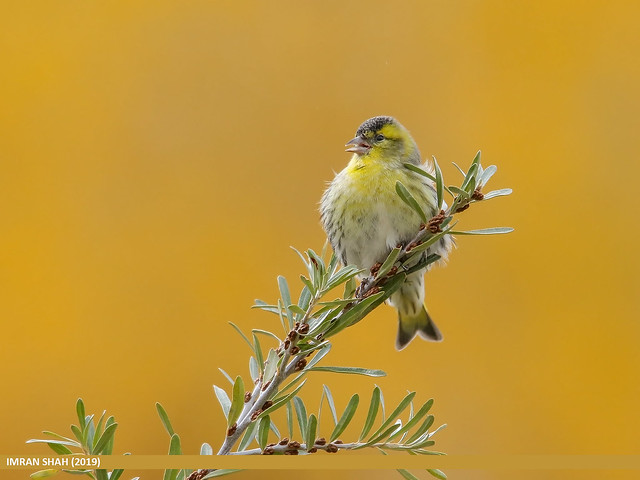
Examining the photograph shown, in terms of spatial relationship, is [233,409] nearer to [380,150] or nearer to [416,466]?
[416,466]

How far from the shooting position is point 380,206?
1.68 meters

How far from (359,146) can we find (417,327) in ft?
1.82

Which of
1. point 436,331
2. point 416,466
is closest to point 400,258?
point 416,466

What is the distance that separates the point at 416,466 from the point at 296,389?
0.18m

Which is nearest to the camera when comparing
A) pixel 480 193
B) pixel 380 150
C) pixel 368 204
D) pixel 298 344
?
pixel 298 344

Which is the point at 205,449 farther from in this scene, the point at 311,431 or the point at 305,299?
the point at 305,299

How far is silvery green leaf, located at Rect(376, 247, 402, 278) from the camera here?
890 millimetres

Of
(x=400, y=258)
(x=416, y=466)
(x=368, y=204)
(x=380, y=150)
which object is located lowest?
(x=416, y=466)

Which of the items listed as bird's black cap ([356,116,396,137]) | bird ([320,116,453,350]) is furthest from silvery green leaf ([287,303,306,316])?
bird's black cap ([356,116,396,137])

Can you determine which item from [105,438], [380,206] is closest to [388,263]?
[105,438]

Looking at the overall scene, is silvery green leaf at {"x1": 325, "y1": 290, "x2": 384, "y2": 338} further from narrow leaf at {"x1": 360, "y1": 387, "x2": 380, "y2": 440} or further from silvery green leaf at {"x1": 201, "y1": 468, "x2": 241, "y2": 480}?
silvery green leaf at {"x1": 201, "y1": 468, "x2": 241, "y2": 480}

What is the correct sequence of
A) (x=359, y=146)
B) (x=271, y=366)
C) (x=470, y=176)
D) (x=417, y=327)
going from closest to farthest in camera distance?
(x=271, y=366)
(x=470, y=176)
(x=359, y=146)
(x=417, y=327)

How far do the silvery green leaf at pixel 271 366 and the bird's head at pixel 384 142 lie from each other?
1115 millimetres

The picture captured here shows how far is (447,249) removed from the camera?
1.76m
